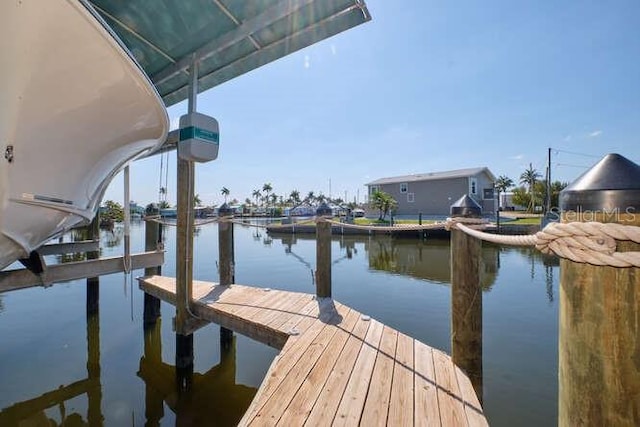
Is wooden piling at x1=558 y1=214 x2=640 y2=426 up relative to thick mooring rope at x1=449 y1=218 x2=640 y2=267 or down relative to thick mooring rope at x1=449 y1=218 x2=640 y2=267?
down

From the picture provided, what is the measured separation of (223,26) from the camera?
12.8ft

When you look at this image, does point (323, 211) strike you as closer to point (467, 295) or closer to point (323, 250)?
point (323, 250)

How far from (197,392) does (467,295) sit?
3739 millimetres

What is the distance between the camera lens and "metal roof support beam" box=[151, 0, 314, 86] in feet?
11.4

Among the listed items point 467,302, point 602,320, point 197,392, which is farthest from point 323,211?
point 602,320

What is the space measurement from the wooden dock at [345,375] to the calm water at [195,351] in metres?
1.26

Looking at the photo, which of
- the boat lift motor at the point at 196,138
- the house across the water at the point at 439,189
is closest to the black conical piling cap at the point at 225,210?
the boat lift motor at the point at 196,138

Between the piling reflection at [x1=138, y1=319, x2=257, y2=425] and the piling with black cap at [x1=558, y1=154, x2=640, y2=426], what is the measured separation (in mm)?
3645

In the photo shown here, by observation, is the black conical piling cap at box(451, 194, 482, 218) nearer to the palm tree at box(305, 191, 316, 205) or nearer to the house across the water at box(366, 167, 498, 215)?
the house across the water at box(366, 167, 498, 215)

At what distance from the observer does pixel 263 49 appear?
439cm

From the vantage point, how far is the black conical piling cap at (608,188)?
88 centimetres

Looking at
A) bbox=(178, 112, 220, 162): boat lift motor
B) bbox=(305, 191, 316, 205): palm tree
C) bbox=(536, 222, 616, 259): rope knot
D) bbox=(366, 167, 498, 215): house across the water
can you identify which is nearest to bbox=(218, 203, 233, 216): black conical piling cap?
bbox=(178, 112, 220, 162): boat lift motor

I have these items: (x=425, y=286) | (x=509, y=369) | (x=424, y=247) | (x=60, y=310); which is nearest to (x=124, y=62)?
(x=509, y=369)

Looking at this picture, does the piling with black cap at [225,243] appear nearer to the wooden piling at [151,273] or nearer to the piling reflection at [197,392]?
the piling reflection at [197,392]
